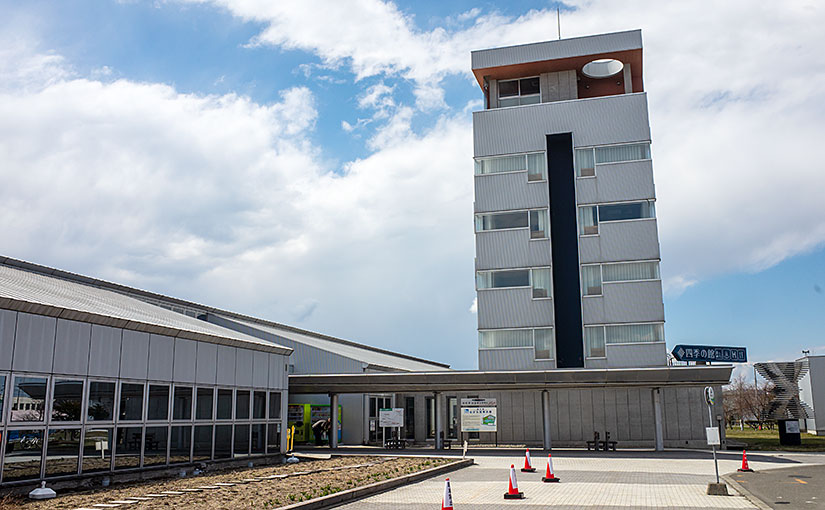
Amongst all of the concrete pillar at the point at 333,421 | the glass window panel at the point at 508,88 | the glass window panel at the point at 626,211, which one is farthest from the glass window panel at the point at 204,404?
the glass window panel at the point at 508,88

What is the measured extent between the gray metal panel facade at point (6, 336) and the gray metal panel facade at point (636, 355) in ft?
103

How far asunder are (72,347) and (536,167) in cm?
3069

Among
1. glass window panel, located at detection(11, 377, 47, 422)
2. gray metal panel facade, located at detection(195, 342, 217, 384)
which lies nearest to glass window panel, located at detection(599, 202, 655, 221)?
gray metal panel facade, located at detection(195, 342, 217, 384)

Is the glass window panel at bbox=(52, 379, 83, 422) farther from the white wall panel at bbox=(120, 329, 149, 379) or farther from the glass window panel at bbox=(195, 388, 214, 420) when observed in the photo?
the glass window panel at bbox=(195, 388, 214, 420)

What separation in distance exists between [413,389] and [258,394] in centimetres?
1089

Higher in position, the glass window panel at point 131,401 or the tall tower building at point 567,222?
the tall tower building at point 567,222

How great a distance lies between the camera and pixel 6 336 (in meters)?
17.7

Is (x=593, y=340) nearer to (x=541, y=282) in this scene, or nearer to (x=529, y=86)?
(x=541, y=282)

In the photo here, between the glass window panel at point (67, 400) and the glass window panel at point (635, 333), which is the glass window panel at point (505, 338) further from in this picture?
the glass window panel at point (67, 400)

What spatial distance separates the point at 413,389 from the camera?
3784 cm

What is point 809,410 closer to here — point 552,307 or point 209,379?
point 552,307

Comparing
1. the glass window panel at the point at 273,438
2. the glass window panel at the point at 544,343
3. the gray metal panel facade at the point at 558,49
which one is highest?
the gray metal panel facade at the point at 558,49

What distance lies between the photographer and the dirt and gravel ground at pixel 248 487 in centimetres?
1622

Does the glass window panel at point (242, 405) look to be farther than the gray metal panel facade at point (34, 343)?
Yes
